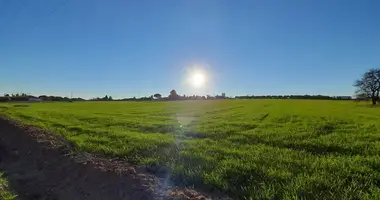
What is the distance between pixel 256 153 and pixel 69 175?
6.18 meters

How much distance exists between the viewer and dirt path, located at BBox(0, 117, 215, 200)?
7.78 metres

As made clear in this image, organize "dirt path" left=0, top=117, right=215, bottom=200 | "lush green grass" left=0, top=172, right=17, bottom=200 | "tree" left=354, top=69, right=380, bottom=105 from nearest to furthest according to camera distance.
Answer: "dirt path" left=0, top=117, right=215, bottom=200 < "lush green grass" left=0, top=172, right=17, bottom=200 < "tree" left=354, top=69, right=380, bottom=105

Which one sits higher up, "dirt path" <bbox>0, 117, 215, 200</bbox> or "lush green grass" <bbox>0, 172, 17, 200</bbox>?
"dirt path" <bbox>0, 117, 215, 200</bbox>

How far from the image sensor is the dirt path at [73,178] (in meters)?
7.78

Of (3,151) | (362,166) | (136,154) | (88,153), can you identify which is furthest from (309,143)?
(3,151)

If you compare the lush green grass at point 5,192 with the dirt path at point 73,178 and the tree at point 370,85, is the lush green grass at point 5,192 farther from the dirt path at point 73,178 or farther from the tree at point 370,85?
the tree at point 370,85

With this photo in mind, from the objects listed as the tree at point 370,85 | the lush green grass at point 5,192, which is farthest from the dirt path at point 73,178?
the tree at point 370,85

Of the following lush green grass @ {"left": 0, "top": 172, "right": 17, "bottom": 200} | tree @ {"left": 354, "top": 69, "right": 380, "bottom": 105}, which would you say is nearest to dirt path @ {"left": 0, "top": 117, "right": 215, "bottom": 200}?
lush green grass @ {"left": 0, "top": 172, "right": 17, "bottom": 200}

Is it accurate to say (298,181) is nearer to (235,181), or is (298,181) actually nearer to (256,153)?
(235,181)

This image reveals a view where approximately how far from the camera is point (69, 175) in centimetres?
1003

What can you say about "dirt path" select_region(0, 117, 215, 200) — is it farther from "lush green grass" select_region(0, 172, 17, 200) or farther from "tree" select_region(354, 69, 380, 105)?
"tree" select_region(354, 69, 380, 105)


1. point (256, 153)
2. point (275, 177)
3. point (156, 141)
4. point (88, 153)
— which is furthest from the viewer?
point (156, 141)

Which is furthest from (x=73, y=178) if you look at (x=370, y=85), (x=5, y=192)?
(x=370, y=85)

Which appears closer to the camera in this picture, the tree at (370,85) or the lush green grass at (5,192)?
the lush green grass at (5,192)
